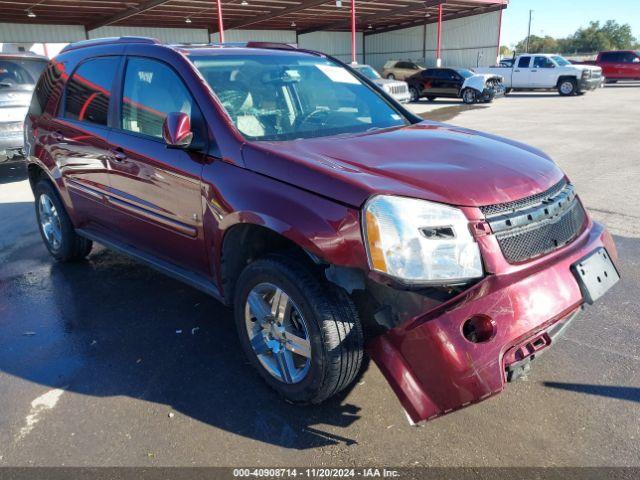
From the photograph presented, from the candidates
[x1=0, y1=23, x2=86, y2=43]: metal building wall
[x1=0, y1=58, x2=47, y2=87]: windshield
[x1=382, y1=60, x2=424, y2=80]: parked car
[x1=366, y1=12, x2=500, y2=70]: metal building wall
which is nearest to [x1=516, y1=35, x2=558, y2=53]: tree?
[x1=366, y1=12, x2=500, y2=70]: metal building wall

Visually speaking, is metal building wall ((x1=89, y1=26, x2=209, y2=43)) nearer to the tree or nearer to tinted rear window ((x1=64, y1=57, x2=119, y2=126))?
tinted rear window ((x1=64, y1=57, x2=119, y2=126))

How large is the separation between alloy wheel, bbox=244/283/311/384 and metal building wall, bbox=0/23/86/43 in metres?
30.6

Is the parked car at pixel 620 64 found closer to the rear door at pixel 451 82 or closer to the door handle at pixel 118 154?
the rear door at pixel 451 82

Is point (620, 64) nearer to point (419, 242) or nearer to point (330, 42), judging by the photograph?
point (330, 42)

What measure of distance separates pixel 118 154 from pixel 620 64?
32837 mm

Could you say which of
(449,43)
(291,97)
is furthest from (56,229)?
(449,43)

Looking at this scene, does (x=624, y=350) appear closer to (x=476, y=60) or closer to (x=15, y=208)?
(x=15, y=208)

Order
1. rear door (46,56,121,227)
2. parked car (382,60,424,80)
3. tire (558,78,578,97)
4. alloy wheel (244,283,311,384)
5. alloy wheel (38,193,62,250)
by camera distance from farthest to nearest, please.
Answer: parked car (382,60,424,80), tire (558,78,578,97), alloy wheel (38,193,62,250), rear door (46,56,121,227), alloy wheel (244,283,311,384)

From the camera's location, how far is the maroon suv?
7.43 ft

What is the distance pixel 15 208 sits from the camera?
279 inches

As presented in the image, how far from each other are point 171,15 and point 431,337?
99.4 ft

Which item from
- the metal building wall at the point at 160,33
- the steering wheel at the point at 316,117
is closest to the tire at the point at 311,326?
the steering wheel at the point at 316,117

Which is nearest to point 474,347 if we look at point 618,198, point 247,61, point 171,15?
point 247,61

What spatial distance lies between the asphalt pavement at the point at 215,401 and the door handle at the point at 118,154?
1.16 m
